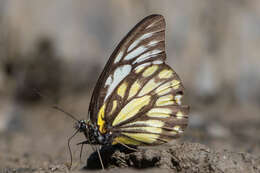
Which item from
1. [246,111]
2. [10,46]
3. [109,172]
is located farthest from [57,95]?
[109,172]

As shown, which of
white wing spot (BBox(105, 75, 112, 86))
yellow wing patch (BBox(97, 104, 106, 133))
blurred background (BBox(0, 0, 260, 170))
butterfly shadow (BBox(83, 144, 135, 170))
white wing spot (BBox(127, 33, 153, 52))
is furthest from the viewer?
blurred background (BBox(0, 0, 260, 170))

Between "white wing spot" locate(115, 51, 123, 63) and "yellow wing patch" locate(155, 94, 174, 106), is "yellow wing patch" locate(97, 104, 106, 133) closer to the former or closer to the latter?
"white wing spot" locate(115, 51, 123, 63)

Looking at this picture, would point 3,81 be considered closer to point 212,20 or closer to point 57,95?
point 57,95

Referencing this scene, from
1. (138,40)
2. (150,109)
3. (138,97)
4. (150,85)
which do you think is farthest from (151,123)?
(138,40)

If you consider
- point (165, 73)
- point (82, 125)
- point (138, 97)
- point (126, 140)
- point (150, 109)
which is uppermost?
point (165, 73)

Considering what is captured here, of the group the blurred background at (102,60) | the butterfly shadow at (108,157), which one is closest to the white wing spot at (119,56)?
the butterfly shadow at (108,157)

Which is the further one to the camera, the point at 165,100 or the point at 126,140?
the point at 165,100

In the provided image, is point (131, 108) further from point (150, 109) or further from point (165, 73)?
point (165, 73)

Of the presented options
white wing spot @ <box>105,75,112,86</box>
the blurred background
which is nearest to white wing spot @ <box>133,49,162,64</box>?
white wing spot @ <box>105,75,112,86</box>
